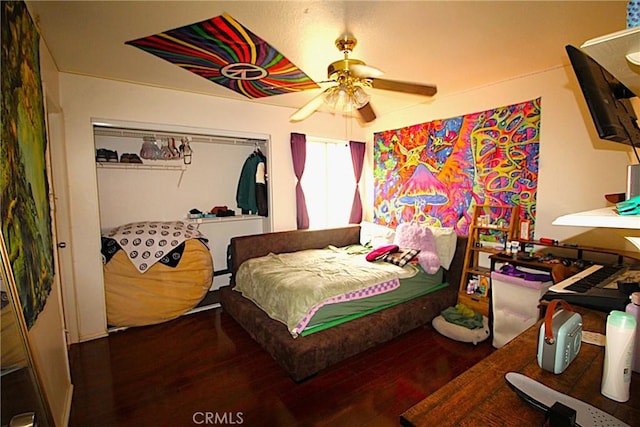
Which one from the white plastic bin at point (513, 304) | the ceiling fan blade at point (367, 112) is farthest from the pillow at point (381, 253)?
the ceiling fan blade at point (367, 112)

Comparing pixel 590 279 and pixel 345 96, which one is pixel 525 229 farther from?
pixel 345 96

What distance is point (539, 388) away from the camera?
0.87 metres

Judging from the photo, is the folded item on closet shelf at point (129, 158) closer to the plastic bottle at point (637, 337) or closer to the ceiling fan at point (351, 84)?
the ceiling fan at point (351, 84)

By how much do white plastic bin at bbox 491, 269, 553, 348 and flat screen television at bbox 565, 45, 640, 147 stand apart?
1.61 metres

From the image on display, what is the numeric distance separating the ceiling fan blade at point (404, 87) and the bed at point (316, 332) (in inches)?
70.6

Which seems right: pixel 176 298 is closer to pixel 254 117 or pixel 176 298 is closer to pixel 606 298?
pixel 254 117

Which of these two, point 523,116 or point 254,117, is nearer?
point 523,116

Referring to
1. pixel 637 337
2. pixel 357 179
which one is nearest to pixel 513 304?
pixel 637 337

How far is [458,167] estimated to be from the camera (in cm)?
360

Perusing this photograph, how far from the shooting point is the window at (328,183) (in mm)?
4551

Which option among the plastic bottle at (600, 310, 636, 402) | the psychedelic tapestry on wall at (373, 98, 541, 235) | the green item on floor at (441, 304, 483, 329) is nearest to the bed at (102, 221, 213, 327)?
the green item on floor at (441, 304, 483, 329)

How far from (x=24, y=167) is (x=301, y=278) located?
6.29 ft

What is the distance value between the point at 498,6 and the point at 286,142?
9.02ft

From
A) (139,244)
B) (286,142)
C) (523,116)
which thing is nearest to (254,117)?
(286,142)
